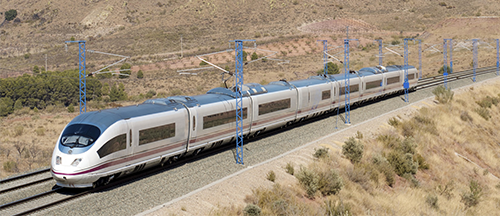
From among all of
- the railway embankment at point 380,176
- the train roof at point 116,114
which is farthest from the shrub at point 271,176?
the train roof at point 116,114

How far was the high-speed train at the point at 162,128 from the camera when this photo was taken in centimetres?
1517

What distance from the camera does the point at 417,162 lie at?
23172mm

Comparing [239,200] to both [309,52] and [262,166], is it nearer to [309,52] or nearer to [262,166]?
[262,166]

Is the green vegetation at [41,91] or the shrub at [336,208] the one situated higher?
the shrub at [336,208]

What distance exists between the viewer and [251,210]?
14.3 metres

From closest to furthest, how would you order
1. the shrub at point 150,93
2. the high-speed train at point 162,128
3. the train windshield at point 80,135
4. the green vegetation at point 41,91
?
1. the high-speed train at point 162,128
2. the train windshield at point 80,135
3. the green vegetation at point 41,91
4. the shrub at point 150,93

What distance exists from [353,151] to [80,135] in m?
13.3

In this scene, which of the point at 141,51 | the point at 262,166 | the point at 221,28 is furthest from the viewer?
the point at 221,28

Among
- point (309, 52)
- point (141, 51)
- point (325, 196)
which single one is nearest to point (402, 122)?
point (325, 196)

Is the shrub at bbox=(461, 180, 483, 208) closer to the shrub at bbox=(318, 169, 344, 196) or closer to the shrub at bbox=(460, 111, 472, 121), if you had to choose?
the shrub at bbox=(318, 169, 344, 196)

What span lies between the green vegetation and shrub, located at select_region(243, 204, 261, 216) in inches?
1680

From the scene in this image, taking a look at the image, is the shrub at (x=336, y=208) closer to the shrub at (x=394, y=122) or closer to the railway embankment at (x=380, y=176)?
the railway embankment at (x=380, y=176)

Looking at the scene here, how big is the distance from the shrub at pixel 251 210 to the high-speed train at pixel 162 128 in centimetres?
509

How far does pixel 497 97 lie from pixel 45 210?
4397 cm
